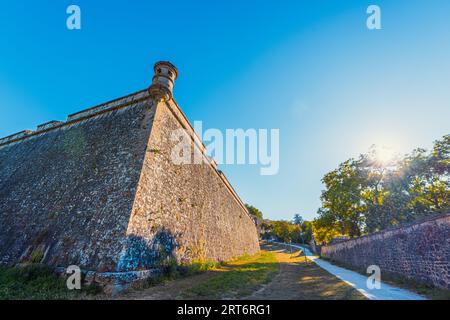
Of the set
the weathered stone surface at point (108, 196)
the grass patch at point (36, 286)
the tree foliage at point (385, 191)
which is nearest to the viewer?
the grass patch at point (36, 286)

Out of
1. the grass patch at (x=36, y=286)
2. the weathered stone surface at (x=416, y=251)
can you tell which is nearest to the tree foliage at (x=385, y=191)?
the weathered stone surface at (x=416, y=251)

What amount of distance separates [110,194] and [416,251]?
1256 cm

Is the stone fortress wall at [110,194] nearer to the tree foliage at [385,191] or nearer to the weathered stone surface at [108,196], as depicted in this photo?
the weathered stone surface at [108,196]

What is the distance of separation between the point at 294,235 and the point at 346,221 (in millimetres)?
44913

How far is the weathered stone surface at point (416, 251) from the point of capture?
6.23 metres

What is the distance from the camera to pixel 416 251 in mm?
7586

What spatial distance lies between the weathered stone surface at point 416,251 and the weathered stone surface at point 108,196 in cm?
982

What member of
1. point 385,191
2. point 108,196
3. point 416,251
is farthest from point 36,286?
point 385,191

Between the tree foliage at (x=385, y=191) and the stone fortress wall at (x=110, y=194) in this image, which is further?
the tree foliage at (x=385, y=191)

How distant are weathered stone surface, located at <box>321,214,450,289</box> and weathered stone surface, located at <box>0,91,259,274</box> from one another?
32.2ft

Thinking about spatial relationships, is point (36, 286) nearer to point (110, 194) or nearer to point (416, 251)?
point (110, 194)

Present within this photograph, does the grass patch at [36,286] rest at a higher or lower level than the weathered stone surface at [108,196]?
lower
